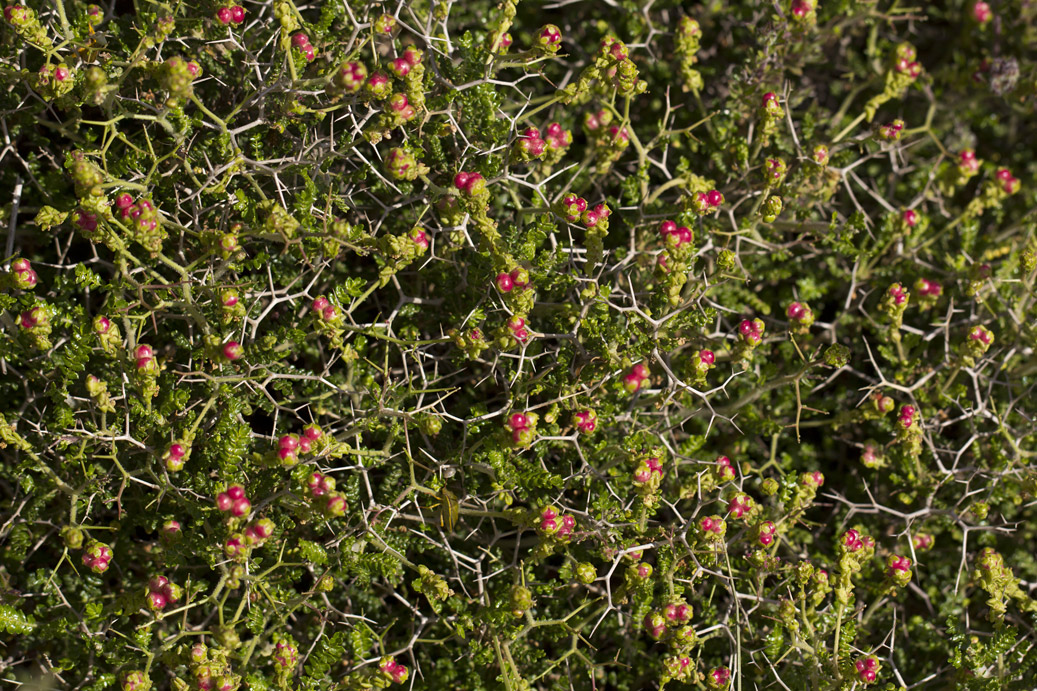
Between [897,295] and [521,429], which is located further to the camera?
[897,295]

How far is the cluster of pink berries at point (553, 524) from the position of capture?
1429 millimetres

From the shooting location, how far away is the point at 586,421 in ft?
4.90

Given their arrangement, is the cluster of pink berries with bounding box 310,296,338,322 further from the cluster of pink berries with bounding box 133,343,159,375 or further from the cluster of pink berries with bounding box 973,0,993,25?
the cluster of pink berries with bounding box 973,0,993,25

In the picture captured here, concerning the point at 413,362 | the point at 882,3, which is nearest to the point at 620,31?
the point at 882,3

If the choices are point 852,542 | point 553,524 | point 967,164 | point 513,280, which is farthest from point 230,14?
point 967,164

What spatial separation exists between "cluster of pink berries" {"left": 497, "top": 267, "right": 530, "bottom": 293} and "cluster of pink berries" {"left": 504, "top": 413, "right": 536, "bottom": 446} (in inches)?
8.4

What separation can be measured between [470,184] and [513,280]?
6.9 inches

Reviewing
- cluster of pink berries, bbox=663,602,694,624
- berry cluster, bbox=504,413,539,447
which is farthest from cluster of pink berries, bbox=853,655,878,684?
berry cluster, bbox=504,413,539,447

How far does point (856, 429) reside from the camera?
196 centimetres

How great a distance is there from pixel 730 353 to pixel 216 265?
99 centimetres

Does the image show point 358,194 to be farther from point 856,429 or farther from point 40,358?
point 856,429

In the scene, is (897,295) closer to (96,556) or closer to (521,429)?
(521,429)

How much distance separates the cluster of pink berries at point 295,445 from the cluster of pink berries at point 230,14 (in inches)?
27.1

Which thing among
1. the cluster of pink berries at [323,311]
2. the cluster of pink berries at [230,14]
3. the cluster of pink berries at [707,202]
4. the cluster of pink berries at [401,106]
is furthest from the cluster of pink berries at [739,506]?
the cluster of pink berries at [230,14]
